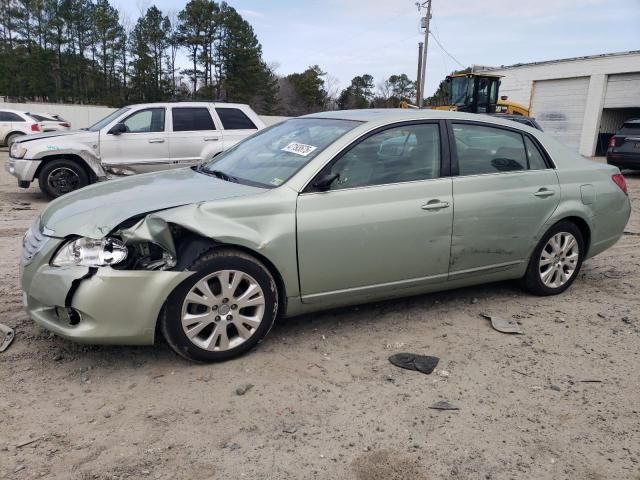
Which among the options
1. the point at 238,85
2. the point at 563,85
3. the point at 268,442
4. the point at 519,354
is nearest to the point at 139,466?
the point at 268,442

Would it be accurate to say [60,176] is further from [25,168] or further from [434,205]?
[434,205]

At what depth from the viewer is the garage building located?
2577 cm

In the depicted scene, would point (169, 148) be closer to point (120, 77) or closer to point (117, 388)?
point (117, 388)

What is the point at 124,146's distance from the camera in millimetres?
9148

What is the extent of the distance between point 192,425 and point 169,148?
7.32 meters

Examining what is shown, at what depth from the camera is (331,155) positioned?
372 cm

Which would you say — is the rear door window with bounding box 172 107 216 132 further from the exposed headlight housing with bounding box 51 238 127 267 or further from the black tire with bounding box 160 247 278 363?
the black tire with bounding box 160 247 278 363

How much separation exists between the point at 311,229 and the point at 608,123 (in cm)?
2871

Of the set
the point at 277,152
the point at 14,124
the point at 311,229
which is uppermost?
the point at 277,152

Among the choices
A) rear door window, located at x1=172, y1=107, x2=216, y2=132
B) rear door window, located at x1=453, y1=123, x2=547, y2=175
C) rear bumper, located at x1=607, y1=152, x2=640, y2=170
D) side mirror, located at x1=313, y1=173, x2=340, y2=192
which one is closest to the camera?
A: side mirror, located at x1=313, y1=173, x2=340, y2=192

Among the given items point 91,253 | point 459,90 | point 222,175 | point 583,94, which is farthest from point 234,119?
point 583,94

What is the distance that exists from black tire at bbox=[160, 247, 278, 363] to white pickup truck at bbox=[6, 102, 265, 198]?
254 inches

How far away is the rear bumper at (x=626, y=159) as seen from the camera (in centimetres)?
1474

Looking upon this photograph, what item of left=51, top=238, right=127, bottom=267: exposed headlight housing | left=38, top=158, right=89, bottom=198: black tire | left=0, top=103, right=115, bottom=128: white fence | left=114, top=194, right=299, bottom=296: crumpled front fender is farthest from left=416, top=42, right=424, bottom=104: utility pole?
left=51, top=238, right=127, bottom=267: exposed headlight housing
